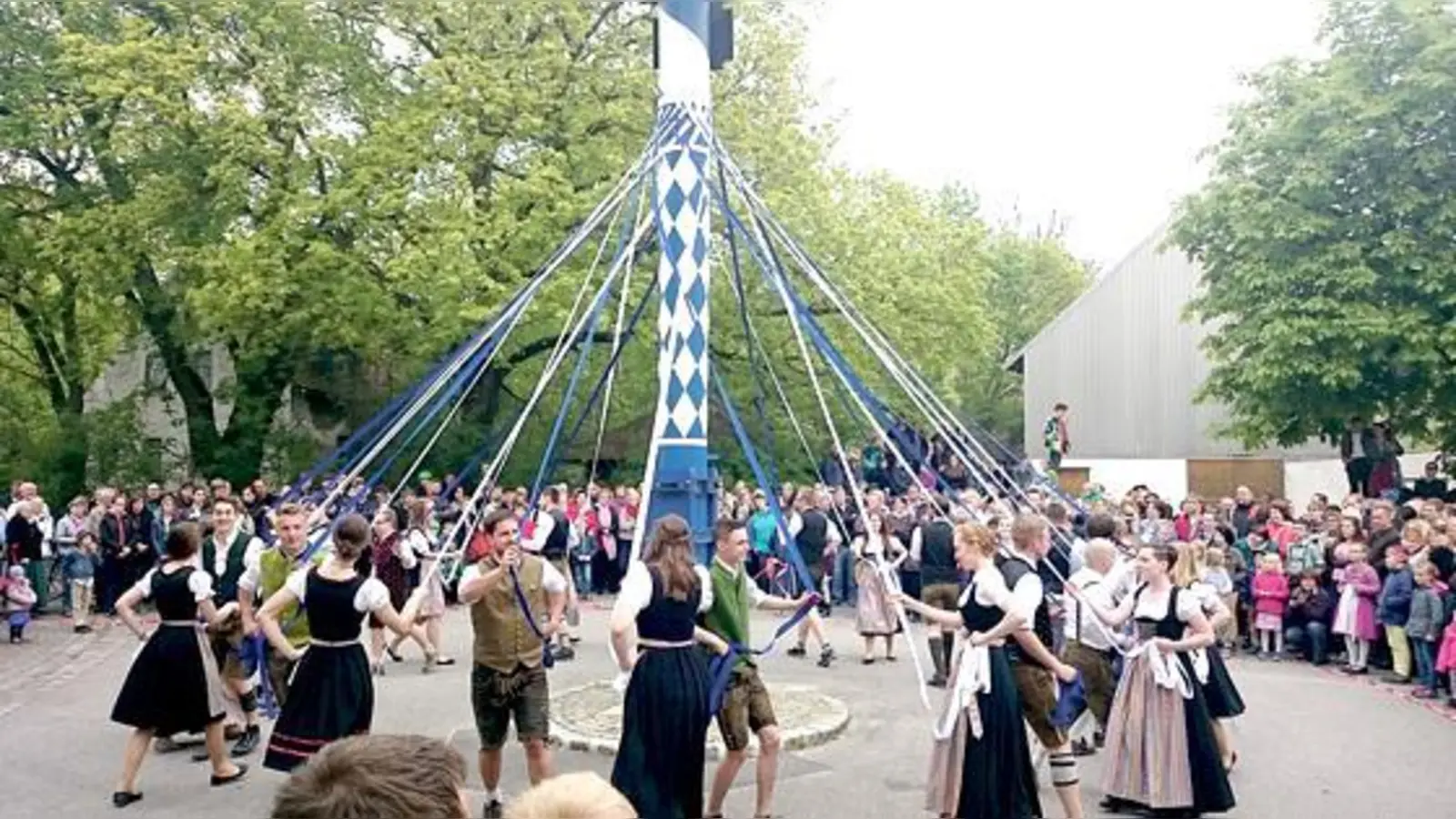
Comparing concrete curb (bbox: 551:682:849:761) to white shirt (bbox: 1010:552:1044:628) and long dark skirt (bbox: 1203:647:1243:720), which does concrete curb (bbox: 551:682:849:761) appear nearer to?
white shirt (bbox: 1010:552:1044:628)

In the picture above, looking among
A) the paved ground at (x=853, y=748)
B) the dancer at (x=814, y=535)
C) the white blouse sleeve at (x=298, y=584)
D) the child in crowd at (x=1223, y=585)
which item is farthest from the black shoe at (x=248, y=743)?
the dancer at (x=814, y=535)

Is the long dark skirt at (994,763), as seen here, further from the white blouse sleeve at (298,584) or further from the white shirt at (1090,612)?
the white blouse sleeve at (298,584)

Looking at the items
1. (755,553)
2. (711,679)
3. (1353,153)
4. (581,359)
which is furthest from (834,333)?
(711,679)

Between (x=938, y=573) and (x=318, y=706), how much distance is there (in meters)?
5.56

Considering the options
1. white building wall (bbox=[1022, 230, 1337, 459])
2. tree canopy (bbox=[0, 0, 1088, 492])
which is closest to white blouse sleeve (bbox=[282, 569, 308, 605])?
tree canopy (bbox=[0, 0, 1088, 492])

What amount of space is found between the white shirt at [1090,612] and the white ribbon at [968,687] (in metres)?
1.51

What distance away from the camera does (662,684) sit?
594cm

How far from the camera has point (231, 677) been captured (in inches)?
334

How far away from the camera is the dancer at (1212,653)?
23.3ft

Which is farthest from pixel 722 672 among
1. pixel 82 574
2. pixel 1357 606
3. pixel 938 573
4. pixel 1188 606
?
pixel 82 574

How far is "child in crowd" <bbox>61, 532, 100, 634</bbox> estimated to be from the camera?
14.5 m

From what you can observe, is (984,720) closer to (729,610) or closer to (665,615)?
(729,610)

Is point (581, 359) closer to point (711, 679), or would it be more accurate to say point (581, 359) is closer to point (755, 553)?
point (711, 679)

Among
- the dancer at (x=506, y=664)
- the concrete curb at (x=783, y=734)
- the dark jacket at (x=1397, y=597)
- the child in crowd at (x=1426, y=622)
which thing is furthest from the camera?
the dark jacket at (x=1397, y=597)
